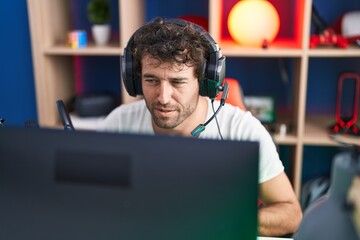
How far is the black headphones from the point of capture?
132 centimetres

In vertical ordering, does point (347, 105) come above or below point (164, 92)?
below

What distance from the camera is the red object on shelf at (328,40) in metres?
2.23

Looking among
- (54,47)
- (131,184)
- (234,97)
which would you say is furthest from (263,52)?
(131,184)

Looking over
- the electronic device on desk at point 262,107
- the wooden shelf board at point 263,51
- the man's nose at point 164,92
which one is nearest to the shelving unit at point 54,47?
the wooden shelf board at point 263,51

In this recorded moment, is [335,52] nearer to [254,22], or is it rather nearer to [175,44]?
[254,22]

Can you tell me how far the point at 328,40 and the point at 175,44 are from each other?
1.16 meters

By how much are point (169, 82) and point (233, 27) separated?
104cm

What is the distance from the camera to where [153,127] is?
5.04 ft

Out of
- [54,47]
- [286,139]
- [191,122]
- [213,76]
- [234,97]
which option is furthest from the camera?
[54,47]

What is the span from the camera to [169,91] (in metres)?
1.38

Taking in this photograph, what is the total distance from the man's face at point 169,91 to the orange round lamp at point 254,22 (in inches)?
36.2

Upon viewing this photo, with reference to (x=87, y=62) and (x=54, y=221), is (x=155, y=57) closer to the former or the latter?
(x=54, y=221)

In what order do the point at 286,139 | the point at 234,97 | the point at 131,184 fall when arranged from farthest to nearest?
the point at 286,139 < the point at 234,97 < the point at 131,184

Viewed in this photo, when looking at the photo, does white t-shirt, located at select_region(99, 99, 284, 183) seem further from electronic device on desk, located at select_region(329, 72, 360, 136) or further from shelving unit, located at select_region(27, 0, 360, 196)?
electronic device on desk, located at select_region(329, 72, 360, 136)
